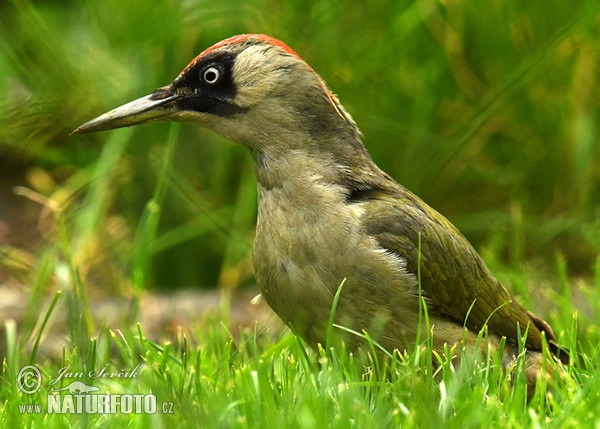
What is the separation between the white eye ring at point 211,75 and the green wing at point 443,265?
0.66 m

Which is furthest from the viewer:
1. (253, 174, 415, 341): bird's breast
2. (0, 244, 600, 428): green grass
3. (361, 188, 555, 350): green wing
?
(361, 188, 555, 350): green wing

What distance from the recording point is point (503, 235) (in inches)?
221

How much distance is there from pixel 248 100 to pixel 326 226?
57 centimetres

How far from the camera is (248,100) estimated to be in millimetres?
3619

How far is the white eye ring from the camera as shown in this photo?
11.9ft

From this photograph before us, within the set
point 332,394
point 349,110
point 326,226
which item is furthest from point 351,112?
point 332,394

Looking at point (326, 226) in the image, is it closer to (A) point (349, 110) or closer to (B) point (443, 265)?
(B) point (443, 265)

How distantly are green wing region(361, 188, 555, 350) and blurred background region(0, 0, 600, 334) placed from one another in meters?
1.49

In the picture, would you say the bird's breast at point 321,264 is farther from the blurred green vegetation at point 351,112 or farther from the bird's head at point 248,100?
the blurred green vegetation at point 351,112

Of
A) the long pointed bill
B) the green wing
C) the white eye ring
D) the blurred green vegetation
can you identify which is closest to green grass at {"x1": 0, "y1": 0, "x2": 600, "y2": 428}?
the blurred green vegetation

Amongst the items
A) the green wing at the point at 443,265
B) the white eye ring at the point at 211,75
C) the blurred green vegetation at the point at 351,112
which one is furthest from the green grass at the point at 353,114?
the white eye ring at the point at 211,75

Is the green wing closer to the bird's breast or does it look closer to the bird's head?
the bird's breast

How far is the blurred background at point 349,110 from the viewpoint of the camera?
Result: 5410 mm

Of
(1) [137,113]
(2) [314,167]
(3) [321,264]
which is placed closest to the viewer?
(3) [321,264]
